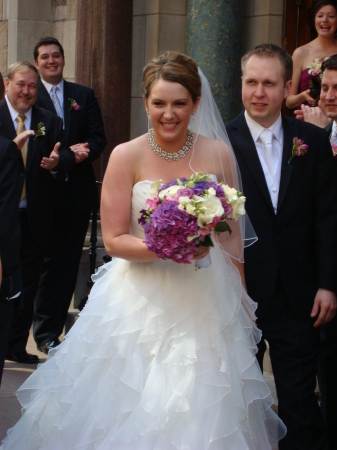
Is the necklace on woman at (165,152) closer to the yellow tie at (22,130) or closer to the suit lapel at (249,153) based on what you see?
the suit lapel at (249,153)

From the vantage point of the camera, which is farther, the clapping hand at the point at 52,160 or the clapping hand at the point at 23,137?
the clapping hand at the point at 52,160

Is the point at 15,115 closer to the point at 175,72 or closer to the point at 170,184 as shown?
the point at 175,72

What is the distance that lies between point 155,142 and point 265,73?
0.76 m

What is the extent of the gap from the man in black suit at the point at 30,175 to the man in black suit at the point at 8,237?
2598mm

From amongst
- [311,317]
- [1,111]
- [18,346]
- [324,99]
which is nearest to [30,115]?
[1,111]

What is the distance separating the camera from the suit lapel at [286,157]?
15.9ft

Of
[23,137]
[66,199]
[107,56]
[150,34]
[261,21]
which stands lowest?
[66,199]

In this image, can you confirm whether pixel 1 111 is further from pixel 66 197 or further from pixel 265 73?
pixel 265 73

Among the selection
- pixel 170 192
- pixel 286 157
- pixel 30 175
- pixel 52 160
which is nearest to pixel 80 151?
pixel 52 160

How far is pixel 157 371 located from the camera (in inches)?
167

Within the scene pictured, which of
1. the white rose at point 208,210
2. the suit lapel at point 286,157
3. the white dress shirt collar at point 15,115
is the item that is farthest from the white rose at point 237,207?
the white dress shirt collar at point 15,115

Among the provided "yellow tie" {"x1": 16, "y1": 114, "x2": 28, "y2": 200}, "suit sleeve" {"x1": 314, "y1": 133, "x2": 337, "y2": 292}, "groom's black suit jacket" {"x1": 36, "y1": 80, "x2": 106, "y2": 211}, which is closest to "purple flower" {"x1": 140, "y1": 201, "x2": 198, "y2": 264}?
"suit sleeve" {"x1": 314, "y1": 133, "x2": 337, "y2": 292}

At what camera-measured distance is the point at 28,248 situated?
7.66 metres

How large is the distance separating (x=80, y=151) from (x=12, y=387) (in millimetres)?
2266
